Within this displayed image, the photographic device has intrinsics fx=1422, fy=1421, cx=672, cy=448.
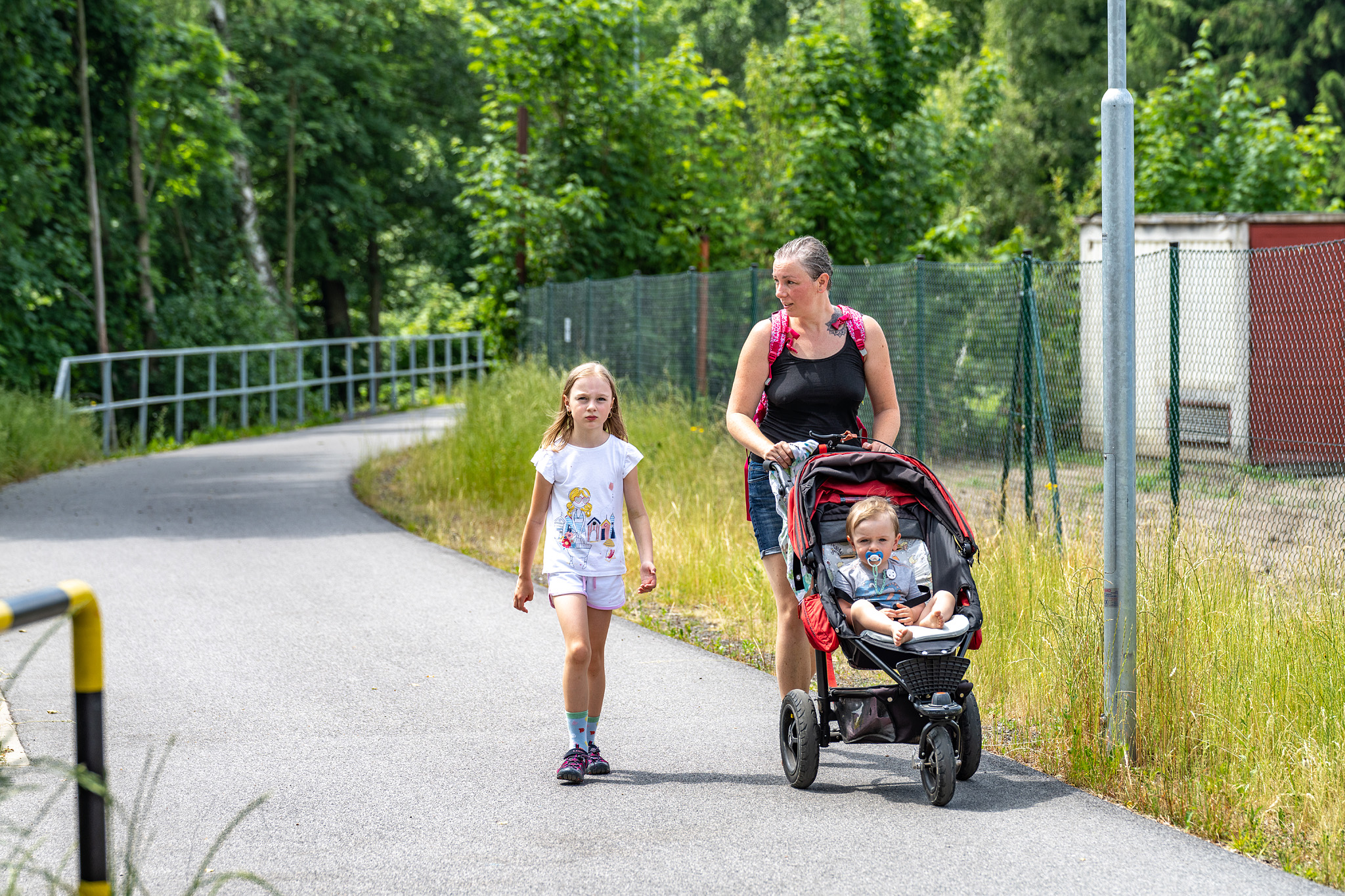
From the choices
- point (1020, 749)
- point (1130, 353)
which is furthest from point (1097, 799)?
point (1130, 353)

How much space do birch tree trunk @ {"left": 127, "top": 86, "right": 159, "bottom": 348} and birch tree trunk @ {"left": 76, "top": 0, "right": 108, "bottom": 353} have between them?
5.32 feet

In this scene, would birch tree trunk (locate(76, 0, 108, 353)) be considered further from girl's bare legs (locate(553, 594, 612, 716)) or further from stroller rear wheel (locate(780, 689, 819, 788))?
stroller rear wheel (locate(780, 689, 819, 788))

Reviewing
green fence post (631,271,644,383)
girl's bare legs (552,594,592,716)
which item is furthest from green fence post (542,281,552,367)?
girl's bare legs (552,594,592,716)

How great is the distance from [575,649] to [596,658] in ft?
0.65

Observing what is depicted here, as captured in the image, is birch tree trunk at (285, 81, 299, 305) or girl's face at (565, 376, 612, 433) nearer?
girl's face at (565, 376, 612, 433)

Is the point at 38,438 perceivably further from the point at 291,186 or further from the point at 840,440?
the point at 291,186

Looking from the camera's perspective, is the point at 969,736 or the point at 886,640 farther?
the point at 969,736

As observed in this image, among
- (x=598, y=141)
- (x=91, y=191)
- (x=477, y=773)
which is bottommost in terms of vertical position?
(x=477, y=773)

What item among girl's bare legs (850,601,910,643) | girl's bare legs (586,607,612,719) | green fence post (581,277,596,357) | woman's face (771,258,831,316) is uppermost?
green fence post (581,277,596,357)

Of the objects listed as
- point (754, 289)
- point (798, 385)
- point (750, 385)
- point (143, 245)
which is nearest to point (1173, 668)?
point (798, 385)

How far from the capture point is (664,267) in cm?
2080

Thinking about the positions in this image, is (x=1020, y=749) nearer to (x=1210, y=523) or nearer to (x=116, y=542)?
(x=1210, y=523)

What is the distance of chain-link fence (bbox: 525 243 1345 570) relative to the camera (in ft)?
30.2

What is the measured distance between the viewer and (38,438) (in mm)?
16875
